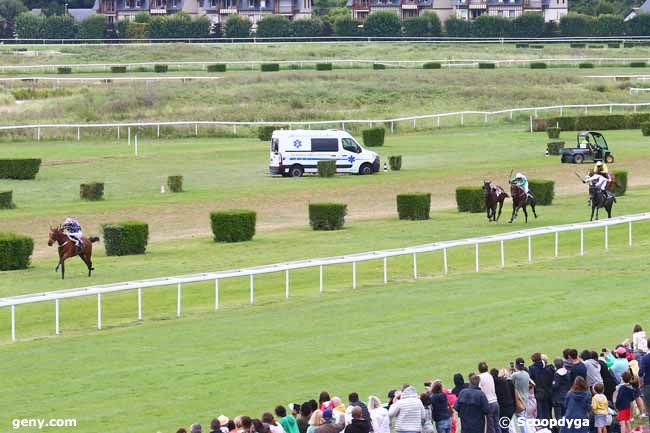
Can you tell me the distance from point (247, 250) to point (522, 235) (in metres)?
6.11

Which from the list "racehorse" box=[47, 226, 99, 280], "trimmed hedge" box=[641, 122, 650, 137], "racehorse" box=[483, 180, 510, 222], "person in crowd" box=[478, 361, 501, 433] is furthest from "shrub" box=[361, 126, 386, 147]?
"person in crowd" box=[478, 361, 501, 433]

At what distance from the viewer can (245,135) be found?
6047 cm

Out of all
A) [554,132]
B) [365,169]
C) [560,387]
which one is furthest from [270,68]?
[560,387]

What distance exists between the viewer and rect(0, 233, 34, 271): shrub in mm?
28672

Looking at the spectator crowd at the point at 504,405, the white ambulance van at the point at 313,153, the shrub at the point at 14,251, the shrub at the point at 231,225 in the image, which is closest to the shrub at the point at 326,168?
the white ambulance van at the point at 313,153

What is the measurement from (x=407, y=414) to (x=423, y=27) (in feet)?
358

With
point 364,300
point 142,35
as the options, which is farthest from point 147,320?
point 142,35

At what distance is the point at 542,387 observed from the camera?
653 inches

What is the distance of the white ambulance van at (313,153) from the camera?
46.8m

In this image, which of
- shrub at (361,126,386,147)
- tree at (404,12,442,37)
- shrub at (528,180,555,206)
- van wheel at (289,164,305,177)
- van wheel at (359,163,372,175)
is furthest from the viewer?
tree at (404,12,442,37)

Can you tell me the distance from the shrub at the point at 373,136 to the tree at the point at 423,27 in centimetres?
6774

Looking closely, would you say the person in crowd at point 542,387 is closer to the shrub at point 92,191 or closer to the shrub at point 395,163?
the shrub at point 92,191

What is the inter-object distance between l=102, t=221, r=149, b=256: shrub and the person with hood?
16746 mm

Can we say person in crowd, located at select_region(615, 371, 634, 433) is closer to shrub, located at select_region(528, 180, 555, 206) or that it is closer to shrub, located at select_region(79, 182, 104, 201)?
shrub, located at select_region(528, 180, 555, 206)
